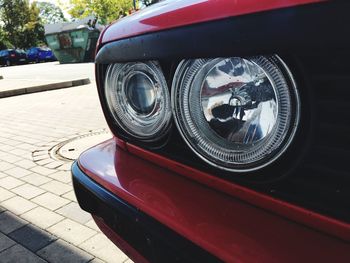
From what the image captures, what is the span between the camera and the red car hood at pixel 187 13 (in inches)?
26.8

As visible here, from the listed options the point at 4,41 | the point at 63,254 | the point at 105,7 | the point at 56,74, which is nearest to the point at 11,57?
the point at 105,7

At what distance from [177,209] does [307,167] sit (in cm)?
36

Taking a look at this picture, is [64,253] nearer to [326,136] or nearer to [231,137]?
[231,137]

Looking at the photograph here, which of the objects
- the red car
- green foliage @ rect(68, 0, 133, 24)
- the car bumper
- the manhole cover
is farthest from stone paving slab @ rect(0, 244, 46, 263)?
green foliage @ rect(68, 0, 133, 24)

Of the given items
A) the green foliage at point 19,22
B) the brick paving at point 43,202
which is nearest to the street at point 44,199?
the brick paving at point 43,202

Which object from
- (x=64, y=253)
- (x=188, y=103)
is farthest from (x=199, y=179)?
(x=64, y=253)

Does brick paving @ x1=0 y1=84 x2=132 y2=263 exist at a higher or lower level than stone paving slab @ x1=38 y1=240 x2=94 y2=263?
lower

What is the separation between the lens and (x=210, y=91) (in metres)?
0.92

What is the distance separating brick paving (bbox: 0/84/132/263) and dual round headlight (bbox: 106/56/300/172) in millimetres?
1027

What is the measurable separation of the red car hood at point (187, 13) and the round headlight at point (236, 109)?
0.39 feet

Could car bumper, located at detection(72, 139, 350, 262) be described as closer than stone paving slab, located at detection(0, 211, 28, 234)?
Yes

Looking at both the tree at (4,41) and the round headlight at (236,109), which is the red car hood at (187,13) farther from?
the tree at (4,41)

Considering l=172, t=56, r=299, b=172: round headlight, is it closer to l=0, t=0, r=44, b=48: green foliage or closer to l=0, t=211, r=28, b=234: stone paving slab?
l=0, t=211, r=28, b=234: stone paving slab

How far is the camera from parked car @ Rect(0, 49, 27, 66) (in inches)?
1050
